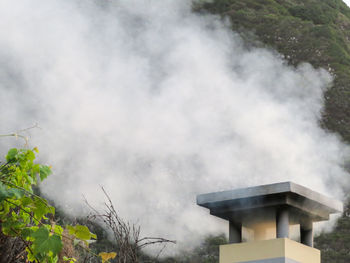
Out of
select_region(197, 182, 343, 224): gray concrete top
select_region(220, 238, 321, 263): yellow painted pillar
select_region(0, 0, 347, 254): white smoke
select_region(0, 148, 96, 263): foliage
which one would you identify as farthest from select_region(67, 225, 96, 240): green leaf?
select_region(0, 0, 347, 254): white smoke

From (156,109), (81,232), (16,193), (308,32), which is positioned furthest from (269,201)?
(308,32)

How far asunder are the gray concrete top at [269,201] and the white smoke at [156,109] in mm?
13197

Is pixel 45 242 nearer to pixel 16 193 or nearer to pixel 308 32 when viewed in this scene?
pixel 16 193

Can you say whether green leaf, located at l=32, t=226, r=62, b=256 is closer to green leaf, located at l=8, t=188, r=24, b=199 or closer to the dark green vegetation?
green leaf, located at l=8, t=188, r=24, b=199

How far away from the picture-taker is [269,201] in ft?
18.1

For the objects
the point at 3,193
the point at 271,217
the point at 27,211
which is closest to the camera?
the point at 3,193

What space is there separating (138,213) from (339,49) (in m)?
11.2

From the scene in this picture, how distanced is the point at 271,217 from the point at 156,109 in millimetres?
18745

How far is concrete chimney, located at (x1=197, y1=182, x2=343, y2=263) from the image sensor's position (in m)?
5.35

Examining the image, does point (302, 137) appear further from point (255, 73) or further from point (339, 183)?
point (255, 73)

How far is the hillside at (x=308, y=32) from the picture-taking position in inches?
1030

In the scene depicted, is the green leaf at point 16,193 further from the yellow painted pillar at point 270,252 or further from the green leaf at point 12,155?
the yellow painted pillar at point 270,252

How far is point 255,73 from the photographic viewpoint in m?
26.6

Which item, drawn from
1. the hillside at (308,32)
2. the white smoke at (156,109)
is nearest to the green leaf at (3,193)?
the white smoke at (156,109)
